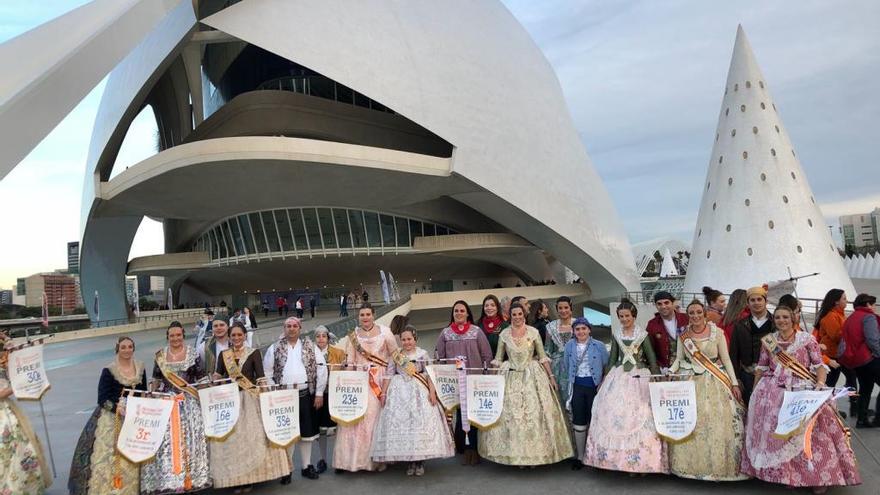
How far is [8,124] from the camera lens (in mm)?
4961

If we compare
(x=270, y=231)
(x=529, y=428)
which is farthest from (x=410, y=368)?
(x=270, y=231)

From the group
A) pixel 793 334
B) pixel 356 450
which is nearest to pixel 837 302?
pixel 793 334

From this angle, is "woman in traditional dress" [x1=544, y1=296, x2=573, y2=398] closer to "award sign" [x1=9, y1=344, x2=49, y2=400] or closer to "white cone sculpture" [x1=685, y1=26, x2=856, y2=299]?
"award sign" [x1=9, y1=344, x2=49, y2=400]

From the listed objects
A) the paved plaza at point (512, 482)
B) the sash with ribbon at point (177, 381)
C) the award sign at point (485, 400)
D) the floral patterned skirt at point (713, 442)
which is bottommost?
the paved plaza at point (512, 482)

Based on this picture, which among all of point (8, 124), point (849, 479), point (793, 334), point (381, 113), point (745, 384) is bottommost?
point (849, 479)

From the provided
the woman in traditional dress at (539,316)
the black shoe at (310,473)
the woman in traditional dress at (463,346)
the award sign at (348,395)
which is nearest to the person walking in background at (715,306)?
the woman in traditional dress at (539,316)

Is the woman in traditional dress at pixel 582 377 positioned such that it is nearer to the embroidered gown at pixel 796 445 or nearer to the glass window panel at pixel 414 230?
the embroidered gown at pixel 796 445

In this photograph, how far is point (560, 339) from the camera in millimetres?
5418

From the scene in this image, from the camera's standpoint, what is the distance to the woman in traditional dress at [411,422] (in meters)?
4.73

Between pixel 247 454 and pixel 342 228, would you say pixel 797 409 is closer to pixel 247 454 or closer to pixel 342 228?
pixel 247 454

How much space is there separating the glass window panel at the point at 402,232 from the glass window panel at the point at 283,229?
15.2 feet

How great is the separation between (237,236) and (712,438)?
23167mm

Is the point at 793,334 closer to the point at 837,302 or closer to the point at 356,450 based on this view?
the point at 837,302

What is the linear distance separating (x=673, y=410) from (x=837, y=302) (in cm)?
272
